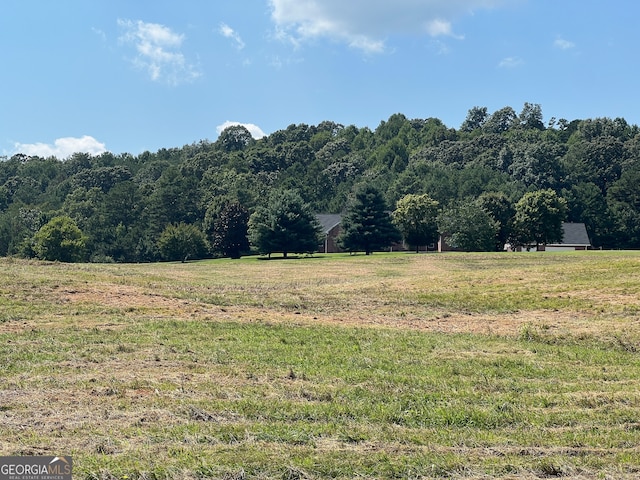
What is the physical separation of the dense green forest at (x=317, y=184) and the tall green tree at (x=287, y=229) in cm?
670

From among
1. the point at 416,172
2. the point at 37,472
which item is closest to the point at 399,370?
the point at 37,472

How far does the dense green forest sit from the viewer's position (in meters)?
96.0

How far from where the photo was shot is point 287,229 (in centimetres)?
7131

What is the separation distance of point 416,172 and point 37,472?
132 metres

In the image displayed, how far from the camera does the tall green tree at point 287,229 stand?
71.2 m

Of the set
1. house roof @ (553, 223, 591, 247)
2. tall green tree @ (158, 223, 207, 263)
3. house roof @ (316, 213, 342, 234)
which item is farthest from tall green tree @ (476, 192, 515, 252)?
tall green tree @ (158, 223, 207, 263)

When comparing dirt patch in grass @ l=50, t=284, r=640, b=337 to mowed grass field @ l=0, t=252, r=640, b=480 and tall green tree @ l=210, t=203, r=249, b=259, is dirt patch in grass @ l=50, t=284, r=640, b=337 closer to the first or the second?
mowed grass field @ l=0, t=252, r=640, b=480

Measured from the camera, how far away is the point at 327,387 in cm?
923

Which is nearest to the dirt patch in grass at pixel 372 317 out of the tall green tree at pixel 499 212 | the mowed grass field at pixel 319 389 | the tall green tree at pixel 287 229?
the mowed grass field at pixel 319 389

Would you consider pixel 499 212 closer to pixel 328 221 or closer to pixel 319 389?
pixel 328 221

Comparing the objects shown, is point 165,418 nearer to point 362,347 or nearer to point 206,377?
point 206,377

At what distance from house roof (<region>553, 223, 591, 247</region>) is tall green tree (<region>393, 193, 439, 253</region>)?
2229 cm

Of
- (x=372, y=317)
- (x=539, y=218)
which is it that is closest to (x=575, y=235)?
(x=539, y=218)

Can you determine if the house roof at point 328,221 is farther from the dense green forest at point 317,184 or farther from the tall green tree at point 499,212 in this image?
the tall green tree at point 499,212
